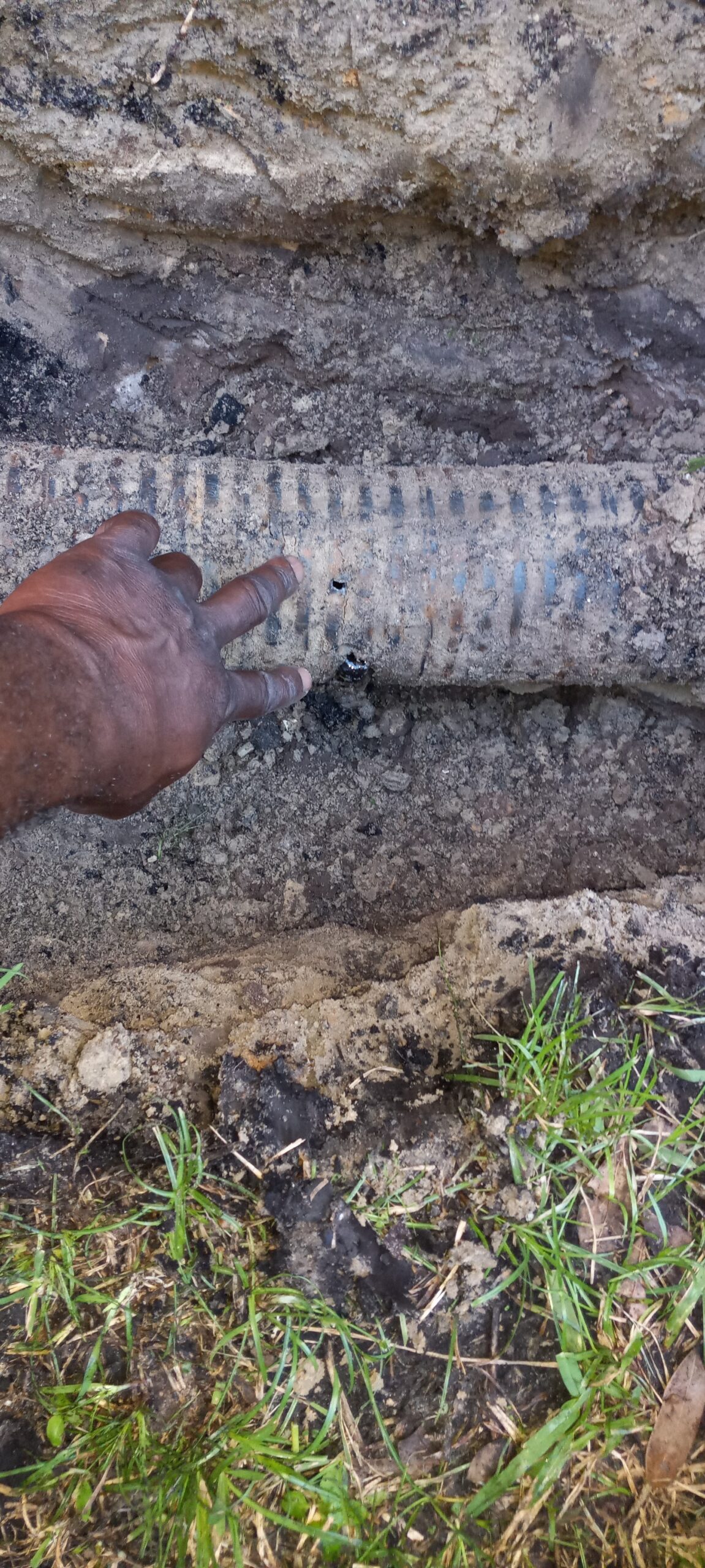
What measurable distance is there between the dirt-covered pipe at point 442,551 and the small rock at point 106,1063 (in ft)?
Result: 3.53

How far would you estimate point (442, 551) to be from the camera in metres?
2.32

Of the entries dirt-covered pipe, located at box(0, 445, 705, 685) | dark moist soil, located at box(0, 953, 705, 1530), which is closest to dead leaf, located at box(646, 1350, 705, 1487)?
dark moist soil, located at box(0, 953, 705, 1530)

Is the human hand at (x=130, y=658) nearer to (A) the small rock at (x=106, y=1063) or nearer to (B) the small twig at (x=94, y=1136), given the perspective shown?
(A) the small rock at (x=106, y=1063)

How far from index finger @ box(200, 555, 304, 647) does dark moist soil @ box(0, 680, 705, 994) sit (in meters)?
0.65

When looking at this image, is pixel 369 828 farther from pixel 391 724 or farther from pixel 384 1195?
pixel 384 1195

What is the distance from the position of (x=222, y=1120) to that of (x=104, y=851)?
105 centimetres

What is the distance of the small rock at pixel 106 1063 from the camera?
164cm

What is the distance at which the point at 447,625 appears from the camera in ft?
7.70

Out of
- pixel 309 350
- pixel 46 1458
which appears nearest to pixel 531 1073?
pixel 46 1458

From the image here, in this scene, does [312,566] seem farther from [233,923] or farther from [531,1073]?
[531,1073]

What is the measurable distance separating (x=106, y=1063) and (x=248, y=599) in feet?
3.19

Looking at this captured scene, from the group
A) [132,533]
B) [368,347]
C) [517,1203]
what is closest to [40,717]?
[132,533]

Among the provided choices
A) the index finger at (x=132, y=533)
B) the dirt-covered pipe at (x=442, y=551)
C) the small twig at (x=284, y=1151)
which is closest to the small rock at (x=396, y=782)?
the dirt-covered pipe at (x=442, y=551)

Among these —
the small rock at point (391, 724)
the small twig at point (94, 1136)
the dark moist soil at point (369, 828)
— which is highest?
the small rock at point (391, 724)
